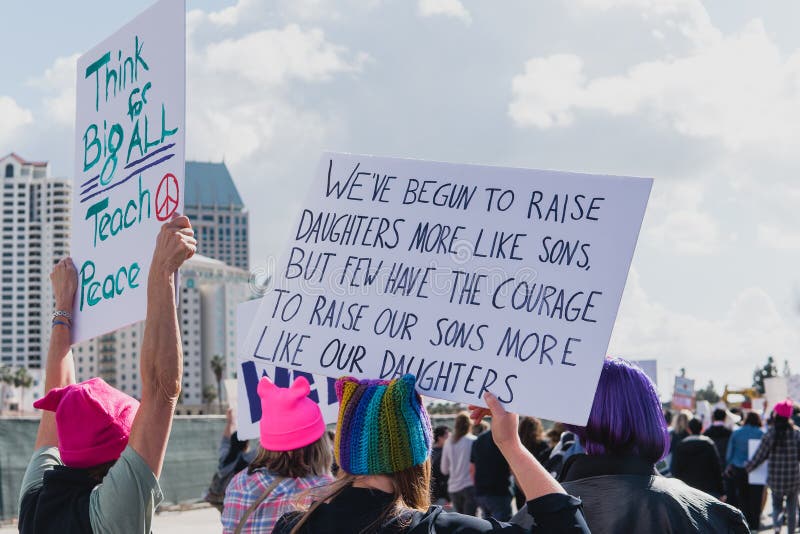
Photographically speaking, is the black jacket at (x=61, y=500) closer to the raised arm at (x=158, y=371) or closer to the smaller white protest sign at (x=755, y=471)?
the raised arm at (x=158, y=371)

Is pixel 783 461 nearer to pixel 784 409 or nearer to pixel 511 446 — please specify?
pixel 784 409

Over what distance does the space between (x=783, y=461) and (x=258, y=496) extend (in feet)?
34.8

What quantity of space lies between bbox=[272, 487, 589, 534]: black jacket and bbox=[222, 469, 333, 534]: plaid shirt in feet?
6.10

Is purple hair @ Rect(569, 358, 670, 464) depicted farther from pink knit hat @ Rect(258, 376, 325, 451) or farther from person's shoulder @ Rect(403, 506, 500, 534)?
pink knit hat @ Rect(258, 376, 325, 451)

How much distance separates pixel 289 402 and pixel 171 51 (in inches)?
66.6

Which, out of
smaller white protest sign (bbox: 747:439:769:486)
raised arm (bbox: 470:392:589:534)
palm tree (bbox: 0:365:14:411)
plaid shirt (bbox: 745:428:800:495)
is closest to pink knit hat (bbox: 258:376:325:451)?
raised arm (bbox: 470:392:589:534)

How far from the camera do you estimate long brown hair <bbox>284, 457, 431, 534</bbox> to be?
8.57 ft

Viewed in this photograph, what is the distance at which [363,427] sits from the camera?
264 centimetres

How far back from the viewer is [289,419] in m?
4.62

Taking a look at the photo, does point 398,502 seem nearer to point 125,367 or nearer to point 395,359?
point 395,359

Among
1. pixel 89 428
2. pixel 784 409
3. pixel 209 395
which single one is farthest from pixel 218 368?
pixel 89 428

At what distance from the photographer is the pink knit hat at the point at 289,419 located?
15.1 ft

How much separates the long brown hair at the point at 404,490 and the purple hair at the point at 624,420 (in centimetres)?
77

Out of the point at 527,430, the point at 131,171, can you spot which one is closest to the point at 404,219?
the point at 131,171
